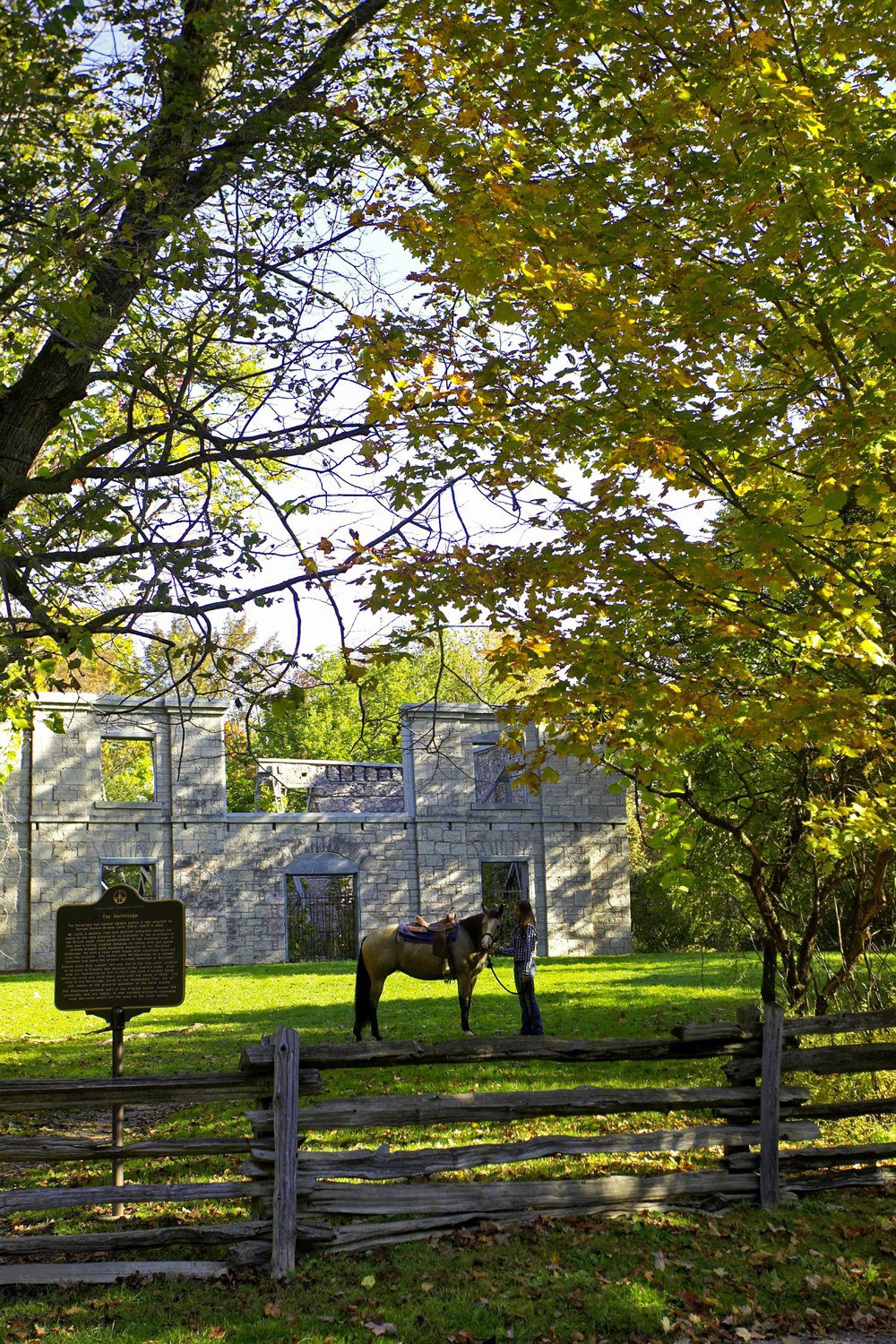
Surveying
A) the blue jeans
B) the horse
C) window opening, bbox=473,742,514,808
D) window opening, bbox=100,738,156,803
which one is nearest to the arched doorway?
window opening, bbox=473,742,514,808

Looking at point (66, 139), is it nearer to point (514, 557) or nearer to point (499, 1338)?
point (514, 557)

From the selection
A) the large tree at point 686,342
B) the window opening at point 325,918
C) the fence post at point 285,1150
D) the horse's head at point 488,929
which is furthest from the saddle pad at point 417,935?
the window opening at point 325,918

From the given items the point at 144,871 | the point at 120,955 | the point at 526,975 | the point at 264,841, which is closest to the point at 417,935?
the point at 526,975

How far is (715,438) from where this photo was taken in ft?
21.7

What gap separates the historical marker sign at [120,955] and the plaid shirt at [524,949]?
5747 millimetres

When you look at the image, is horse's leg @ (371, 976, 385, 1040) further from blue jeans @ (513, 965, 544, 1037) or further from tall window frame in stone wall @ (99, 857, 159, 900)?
tall window frame in stone wall @ (99, 857, 159, 900)

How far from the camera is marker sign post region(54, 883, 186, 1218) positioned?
752 centimetres

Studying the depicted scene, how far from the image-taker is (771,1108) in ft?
24.7

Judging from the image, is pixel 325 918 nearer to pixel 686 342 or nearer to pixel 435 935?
pixel 435 935

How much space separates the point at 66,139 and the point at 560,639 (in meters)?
5.06

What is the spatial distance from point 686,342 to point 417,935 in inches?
322

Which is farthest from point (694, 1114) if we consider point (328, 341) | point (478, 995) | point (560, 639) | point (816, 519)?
point (478, 995)

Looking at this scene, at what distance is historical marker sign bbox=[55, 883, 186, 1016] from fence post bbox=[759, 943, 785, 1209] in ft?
13.2

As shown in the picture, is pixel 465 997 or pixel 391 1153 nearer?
pixel 391 1153
